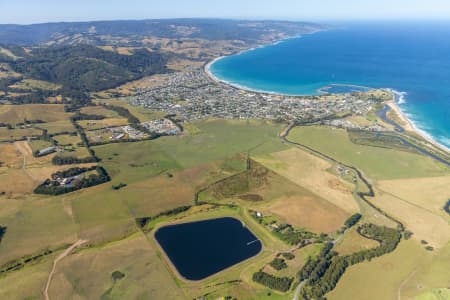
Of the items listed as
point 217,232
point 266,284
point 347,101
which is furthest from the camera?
point 347,101

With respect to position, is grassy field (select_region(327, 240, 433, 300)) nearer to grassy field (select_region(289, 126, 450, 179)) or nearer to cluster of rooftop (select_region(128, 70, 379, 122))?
grassy field (select_region(289, 126, 450, 179))

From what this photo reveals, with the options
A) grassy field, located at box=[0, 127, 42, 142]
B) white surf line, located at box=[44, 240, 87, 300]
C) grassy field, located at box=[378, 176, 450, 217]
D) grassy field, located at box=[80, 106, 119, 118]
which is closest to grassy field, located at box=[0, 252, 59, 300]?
white surf line, located at box=[44, 240, 87, 300]

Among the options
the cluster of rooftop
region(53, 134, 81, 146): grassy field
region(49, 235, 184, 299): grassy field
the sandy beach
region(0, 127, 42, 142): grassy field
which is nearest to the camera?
region(49, 235, 184, 299): grassy field

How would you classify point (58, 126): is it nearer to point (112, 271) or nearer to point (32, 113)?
point (32, 113)

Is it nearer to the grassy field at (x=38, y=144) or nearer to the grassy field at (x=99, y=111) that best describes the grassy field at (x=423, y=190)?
the grassy field at (x=38, y=144)

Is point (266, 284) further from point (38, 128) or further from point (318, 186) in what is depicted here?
point (38, 128)

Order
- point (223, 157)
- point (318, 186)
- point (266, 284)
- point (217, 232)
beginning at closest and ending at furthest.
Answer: point (266, 284)
point (217, 232)
point (318, 186)
point (223, 157)

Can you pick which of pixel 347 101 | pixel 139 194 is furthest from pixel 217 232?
pixel 347 101

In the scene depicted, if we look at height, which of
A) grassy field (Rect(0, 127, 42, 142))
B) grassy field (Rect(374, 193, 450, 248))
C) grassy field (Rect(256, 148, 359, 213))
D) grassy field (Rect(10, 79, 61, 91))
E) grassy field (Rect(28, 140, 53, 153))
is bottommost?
grassy field (Rect(374, 193, 450, 248))
